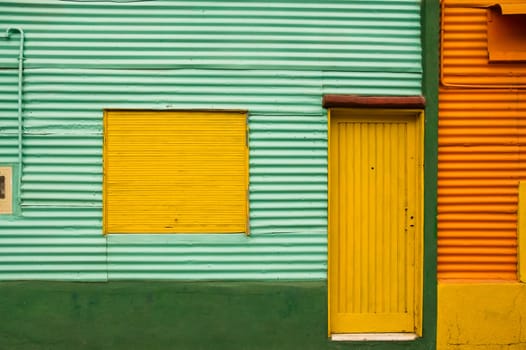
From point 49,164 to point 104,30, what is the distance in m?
1.49

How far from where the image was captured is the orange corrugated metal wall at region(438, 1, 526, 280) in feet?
20.2

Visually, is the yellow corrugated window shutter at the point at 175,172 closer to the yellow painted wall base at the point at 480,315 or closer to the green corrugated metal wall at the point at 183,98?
the green corrugated metal wall at the point at 183,98

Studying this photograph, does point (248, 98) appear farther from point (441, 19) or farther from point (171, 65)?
point (441, 19)

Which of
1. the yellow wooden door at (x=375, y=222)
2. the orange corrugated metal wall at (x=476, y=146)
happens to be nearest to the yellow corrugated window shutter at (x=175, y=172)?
the yellow wooden door at (x=375, y=222)

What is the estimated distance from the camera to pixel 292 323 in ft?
19.8

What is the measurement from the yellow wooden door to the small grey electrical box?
3.38m

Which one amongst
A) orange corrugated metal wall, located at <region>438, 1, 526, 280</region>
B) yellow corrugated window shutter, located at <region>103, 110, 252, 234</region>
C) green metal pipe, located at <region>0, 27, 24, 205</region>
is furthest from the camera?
orange corrugated metal wall, located at <region>438, 1, 526, 280</region>

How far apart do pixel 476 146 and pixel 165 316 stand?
146 inches

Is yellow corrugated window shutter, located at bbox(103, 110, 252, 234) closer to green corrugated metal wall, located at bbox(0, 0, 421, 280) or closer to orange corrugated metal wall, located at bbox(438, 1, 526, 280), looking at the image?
green corrugated metal wall, located at bbox(0, 0, 421, 280)

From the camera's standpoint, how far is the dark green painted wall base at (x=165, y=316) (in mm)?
5914

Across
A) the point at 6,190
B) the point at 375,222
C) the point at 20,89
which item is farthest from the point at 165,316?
the point at 20,89

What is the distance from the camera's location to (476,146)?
20.2 feet

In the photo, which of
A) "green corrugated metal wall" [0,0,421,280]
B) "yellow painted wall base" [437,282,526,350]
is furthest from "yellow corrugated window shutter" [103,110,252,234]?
"yellow painted wall base" [437,282,526,350]

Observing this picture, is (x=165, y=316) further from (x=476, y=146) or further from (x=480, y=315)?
(x=476, y=146)
